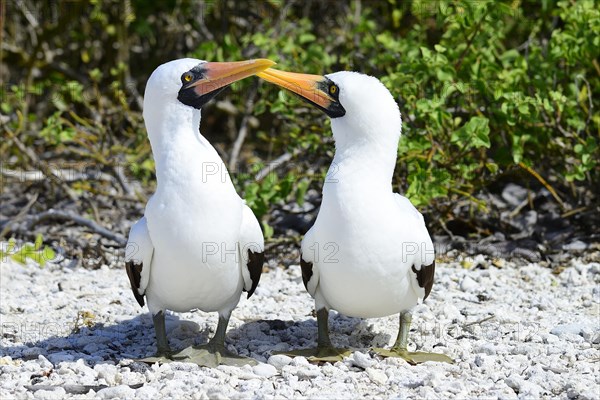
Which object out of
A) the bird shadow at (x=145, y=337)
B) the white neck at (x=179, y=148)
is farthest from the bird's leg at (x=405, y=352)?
the white neck at (x=179, y=148)

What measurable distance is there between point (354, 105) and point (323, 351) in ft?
4.10

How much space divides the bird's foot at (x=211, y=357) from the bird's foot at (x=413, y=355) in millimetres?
650

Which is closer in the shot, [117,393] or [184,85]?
[117,393]

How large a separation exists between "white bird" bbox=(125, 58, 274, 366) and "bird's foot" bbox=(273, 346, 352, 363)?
1.01ft

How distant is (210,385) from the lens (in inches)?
174

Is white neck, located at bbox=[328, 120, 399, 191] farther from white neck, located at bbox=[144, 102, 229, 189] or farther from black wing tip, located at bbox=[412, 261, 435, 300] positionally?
white neck, located at bbox=[144, 102, 229, 189]

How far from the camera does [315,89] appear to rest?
4789mm

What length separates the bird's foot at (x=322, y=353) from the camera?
188 inches

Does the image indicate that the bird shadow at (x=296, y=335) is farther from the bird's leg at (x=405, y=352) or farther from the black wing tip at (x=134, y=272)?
the black wing tip at (x=134, y=272)

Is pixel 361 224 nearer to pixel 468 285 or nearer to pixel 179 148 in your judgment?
pixel 179 148

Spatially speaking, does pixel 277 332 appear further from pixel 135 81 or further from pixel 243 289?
pixel 135 81

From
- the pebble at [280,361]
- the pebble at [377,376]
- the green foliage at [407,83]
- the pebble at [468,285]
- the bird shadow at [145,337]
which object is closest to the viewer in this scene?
the pebble at [377,376]

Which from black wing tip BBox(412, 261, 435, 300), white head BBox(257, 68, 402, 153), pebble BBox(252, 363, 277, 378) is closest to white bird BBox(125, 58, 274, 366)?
pebble BBox(252, 363, 277, 378)

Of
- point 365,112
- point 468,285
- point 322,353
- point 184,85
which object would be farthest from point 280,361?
point 468,285
